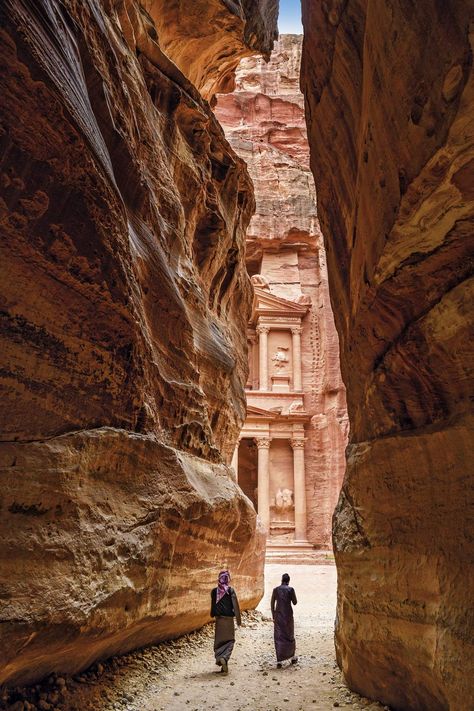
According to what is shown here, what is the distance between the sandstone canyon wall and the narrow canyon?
2192 centimetres

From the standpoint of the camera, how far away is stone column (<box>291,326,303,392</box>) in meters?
32.0

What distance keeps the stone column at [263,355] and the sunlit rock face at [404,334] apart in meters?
25.6

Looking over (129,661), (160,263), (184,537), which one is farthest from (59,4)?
(129,661)

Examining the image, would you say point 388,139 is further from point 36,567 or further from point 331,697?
point 331,697

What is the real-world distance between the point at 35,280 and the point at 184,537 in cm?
365

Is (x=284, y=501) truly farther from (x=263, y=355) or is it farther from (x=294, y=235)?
(x=294, y=235)

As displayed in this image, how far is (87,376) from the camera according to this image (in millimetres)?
4969

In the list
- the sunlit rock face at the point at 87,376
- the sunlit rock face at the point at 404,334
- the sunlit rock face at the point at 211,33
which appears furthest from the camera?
the sunlit rock face at the point at 211,33

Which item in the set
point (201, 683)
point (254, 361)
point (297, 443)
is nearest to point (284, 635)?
point (201, 683)

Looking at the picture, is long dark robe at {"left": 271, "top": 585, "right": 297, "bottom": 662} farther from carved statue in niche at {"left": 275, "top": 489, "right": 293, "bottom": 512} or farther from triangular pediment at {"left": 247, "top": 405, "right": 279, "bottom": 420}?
triangular pediment at {"left": 247, "top": 405, "right": 279, "bottom": 420}

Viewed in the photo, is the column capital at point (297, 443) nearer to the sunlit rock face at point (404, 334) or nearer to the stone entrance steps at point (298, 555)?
the stone entrance steps at point (298, 555)

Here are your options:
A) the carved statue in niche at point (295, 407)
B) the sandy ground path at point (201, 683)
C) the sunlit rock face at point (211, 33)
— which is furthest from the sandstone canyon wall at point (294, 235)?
the sandy ground path at point (201, 683)

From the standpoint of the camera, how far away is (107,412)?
17.0ft

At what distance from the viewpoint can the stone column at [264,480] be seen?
28294 mm
